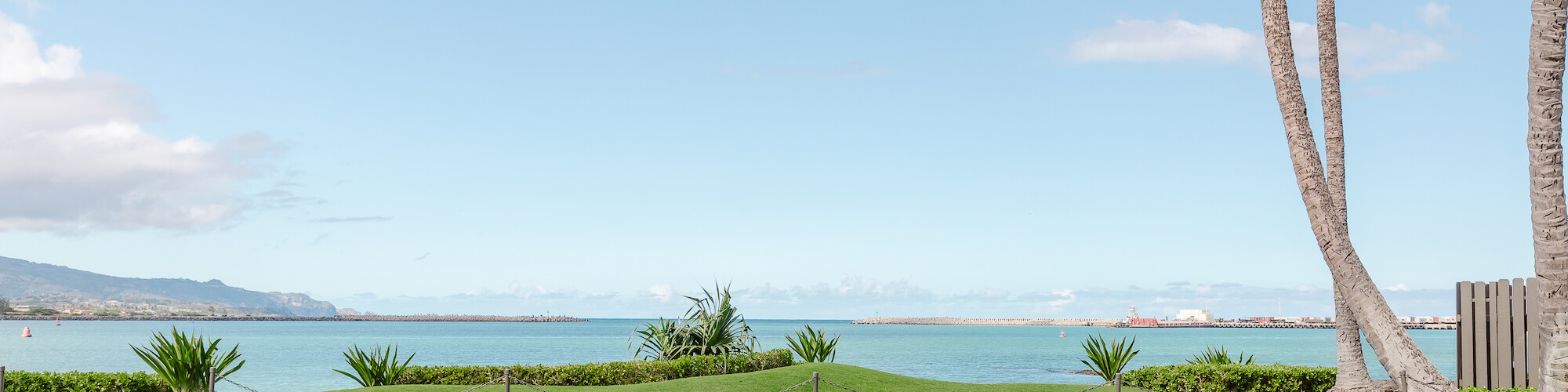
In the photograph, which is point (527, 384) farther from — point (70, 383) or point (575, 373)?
point (70, 383)

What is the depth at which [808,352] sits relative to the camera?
16625 mm

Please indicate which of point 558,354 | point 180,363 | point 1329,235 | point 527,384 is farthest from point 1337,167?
point 558,354

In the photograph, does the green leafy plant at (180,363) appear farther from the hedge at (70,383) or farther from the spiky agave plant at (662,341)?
the spiky agave plant at (662,341)

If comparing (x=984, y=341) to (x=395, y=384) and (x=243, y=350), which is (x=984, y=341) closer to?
(x=243, y=350)

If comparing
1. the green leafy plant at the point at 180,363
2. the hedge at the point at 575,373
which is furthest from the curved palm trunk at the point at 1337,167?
the green leafy plant at the point at 180,363

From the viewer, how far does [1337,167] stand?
Answer: 11.2 metres

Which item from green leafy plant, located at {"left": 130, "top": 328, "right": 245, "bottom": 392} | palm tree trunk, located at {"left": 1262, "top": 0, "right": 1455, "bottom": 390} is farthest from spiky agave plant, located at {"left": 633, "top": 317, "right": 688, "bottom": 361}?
palm tree trunk, located at {"left": 1262, "top": 0, "right": 1455, "bottom": 390}

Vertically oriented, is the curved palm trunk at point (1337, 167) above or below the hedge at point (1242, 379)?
above

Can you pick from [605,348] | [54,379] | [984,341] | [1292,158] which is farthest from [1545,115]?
[984,341]

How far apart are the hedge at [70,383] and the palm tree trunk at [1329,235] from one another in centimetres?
1264

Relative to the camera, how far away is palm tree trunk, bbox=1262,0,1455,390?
32.8 ft

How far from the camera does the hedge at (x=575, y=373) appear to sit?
12.4 m

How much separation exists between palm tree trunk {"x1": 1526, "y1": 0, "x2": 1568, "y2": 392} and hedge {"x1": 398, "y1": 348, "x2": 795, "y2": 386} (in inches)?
348

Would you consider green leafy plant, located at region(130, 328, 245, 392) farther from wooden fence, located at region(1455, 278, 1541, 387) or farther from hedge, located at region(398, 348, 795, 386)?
wooden fence, located at region(1455, 278, 1541, 387)
